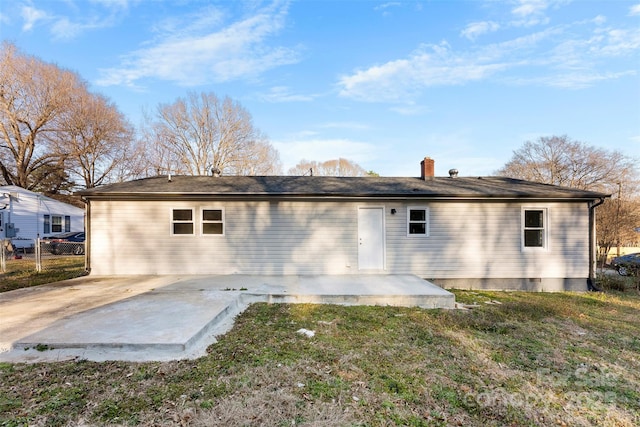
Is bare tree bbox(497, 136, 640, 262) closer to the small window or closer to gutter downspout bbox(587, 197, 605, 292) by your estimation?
gutter downspout bbox(587, 197, 605, 292)

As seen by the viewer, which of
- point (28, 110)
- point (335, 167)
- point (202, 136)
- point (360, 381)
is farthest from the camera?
point (335, 167)

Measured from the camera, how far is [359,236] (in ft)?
26.5

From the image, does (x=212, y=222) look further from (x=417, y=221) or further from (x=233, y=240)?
(x=417, y=221)

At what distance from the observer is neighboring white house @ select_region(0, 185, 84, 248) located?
15516mm

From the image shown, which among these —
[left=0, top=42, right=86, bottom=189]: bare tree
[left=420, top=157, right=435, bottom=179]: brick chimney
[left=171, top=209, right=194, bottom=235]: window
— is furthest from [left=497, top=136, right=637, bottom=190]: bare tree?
[left=0, top=42, right=86, bottom=189]: bare tree

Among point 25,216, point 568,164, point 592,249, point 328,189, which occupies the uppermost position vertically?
point 568,164

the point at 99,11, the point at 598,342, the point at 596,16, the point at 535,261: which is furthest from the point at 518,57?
the point at 99,11

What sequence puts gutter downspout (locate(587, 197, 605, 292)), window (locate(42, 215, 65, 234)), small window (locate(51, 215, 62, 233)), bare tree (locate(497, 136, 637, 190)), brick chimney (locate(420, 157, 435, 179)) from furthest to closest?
1. bare tree (locate(497, 136, 637, 190))
2. small window (locate(51, 215, 62, 233))
3. window (locate(42, 215, 65, 234))
4. brick chimney (locate(420, 157, 435, 179))
5. gutter downspout (locate(587, 197, 605, 292))

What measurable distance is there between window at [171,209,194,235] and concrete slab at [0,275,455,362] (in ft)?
4.15

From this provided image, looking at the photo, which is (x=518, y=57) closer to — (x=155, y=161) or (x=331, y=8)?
(x=331, y=8)

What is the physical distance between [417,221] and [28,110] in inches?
1128

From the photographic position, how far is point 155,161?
27203mm

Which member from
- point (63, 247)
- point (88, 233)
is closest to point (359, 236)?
point (88, 233)

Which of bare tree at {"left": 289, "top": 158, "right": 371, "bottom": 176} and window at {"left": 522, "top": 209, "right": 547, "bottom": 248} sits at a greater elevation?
bare tree at {"left": 289, "top": 158, "right": 371, "bottom": 176}
